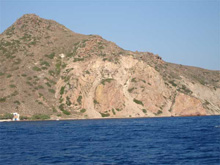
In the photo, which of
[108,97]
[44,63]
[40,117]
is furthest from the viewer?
[44,63]

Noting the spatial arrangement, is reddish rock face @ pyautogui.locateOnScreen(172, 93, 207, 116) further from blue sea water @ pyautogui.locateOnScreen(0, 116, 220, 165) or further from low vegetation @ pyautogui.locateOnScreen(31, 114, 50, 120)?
blue sea water @ pyautogui.locateOnScreen(0, 116, 220, 165)

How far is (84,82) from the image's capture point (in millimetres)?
110188

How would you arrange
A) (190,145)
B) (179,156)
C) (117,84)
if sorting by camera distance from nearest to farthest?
(179,156) < (190,145) < (117,84)

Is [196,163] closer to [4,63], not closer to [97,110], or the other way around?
[97,110]

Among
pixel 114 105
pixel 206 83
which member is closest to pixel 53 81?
pixel 114 105

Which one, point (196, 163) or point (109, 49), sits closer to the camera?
point (196, 163)

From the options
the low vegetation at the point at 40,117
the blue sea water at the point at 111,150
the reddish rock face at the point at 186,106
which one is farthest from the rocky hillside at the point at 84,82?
the blue sea water at the point at 111,150

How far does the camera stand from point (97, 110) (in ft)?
339

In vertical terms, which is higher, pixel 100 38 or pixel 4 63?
pixel 100 38

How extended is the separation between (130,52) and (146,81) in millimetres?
19909

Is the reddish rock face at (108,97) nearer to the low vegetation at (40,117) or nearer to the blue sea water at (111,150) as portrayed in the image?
the low vegetation at (40,117)

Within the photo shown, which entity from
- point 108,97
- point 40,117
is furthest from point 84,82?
point 40,117

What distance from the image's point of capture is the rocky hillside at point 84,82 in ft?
338

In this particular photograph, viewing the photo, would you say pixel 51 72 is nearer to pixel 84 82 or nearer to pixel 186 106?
pixel 84 82
